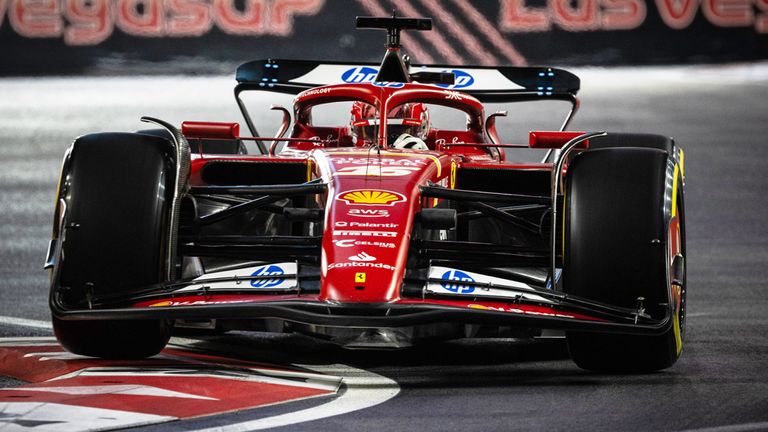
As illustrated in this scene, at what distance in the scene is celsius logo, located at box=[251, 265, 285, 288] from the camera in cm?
636

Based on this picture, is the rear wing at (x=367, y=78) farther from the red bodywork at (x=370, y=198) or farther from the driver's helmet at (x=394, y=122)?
the red bodywork at (x=370, y=198)

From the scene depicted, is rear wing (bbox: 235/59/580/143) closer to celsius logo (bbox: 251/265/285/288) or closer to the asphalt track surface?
the asphalt track surface

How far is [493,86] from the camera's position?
9.84 m

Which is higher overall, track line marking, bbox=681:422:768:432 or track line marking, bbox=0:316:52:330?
track line marking, bbox=681:422:768:432

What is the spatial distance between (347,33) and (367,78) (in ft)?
20.2

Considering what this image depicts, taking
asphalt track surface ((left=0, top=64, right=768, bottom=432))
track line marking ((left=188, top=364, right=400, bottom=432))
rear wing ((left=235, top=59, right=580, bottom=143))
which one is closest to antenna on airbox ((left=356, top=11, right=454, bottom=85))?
rear wing ((left=235, top=59, right=580, bottom=143))

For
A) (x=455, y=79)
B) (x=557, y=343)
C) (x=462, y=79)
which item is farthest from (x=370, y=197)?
(x=462, y=79)

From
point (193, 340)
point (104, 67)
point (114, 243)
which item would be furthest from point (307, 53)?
point (114, 243)

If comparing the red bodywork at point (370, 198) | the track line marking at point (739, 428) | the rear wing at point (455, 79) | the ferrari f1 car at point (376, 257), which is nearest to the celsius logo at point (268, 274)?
the ferrari f1 car at point (376, 257)

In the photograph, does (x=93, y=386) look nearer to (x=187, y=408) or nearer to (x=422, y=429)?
(x=187, y=408)

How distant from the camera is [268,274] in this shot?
654 centimetres

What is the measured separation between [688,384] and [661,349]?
0.26 metres

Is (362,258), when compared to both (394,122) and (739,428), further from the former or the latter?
(394,122)

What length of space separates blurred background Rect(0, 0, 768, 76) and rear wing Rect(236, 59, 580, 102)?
5623 millimetres
